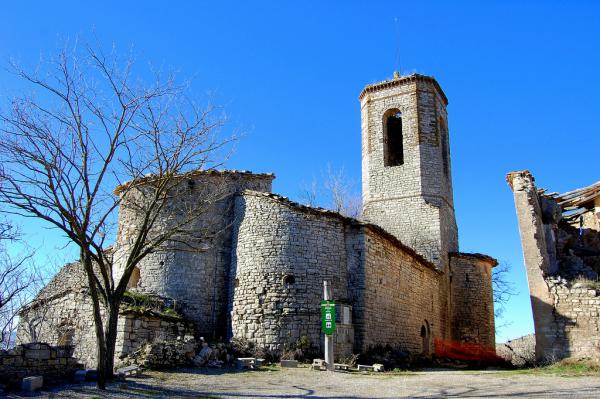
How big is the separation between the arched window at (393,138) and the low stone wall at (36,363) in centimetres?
1585

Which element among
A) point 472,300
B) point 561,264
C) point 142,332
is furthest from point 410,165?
point 142,332

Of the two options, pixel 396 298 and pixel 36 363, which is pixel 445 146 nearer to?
pixel 396 298

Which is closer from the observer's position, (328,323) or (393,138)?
(328,323)

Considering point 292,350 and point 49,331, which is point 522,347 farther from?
point 49,331

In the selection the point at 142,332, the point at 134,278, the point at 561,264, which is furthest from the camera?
the point at 134,278

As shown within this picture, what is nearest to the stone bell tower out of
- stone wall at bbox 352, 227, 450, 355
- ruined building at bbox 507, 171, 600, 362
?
stone wall at bbox 352, 227, 450, 355

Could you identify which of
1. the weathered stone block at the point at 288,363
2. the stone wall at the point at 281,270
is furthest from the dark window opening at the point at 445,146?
the weathered stone block at the point at 288,363

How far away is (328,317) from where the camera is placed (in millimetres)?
12570

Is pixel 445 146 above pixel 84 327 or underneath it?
above

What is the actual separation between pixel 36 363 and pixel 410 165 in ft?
53.4

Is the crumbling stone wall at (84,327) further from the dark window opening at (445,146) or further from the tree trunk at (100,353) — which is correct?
the dark window opening at (445,146)

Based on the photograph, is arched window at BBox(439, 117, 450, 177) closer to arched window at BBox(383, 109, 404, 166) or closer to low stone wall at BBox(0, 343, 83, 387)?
arched window at BBox(383, 109, 404, 166)

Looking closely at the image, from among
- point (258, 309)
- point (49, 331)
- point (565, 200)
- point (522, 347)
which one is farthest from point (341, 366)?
point (522, 347)

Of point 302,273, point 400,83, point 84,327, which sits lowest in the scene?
point 84,327
